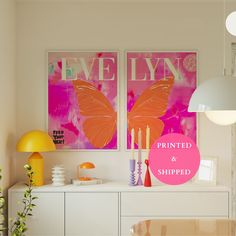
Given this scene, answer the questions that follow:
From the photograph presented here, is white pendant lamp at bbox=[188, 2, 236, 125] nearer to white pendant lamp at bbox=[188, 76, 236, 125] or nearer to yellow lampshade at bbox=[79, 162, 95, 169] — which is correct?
white pendant lamp at bbox=[188, 76, 236, 125]

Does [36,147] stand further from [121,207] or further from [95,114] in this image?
[121,207]

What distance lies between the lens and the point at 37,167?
13.0 feet

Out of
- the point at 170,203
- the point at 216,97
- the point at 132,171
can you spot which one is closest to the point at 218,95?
the point at 216,97

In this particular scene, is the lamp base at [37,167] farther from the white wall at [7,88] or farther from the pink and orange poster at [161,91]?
the pink and orange poster at [161,91]

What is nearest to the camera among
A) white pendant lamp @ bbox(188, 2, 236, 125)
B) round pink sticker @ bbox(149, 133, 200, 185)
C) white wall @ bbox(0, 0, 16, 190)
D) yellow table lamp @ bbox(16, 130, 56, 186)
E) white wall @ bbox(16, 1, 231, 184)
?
white pendant lamp @ bbox(188, 2, 236, 125)

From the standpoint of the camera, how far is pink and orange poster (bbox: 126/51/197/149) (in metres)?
4.20

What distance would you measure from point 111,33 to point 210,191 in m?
1.67

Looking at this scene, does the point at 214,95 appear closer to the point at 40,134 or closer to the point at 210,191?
the point at 210,191

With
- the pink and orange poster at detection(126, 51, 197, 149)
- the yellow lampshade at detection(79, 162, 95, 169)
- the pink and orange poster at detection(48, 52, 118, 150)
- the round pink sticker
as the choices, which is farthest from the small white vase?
the round pink sticker

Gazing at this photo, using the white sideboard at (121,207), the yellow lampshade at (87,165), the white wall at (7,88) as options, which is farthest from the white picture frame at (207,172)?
the white wall at (7,88)

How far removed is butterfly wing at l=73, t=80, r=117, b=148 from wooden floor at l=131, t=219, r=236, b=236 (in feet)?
5.09

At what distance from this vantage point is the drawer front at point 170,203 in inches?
150

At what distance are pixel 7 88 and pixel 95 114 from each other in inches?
32.3

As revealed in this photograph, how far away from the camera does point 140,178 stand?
404cm
